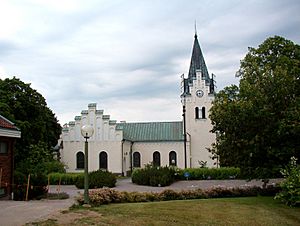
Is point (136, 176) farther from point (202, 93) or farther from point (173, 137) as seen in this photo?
point (202, 93)

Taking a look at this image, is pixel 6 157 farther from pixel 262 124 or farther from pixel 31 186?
pixel 262 124

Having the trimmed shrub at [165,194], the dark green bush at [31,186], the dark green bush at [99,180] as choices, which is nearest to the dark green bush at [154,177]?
the dark green bush at [99,180]

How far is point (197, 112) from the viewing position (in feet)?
150

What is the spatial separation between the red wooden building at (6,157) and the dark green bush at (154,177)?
43.1 feet

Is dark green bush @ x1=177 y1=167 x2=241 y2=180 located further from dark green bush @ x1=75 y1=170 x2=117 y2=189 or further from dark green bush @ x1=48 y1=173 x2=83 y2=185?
dark green bush @ x1=48 y1=173 x2=83 y2=185

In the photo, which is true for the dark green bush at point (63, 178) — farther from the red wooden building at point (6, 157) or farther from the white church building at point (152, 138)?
the red wooden building at point (6, 157)

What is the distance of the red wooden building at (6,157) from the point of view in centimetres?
1748

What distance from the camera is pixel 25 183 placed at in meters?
19.3

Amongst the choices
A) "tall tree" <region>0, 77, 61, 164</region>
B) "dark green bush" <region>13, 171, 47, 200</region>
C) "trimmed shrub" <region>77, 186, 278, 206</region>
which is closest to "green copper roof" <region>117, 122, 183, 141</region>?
"tall tree" <region>0, 77, 61, 164</region>

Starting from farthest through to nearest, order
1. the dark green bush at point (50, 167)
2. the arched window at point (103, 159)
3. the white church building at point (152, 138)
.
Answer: the arched window at point (103, 159)
the white church building at point (152, 138)
the dark green bush at point (50, 167)

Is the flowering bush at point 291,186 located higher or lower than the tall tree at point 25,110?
lower

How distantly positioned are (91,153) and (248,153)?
28.9 meters

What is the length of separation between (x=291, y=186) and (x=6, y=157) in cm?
1367

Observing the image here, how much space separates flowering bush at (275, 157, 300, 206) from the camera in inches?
566
